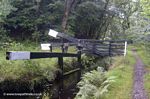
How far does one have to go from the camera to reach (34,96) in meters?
11.8

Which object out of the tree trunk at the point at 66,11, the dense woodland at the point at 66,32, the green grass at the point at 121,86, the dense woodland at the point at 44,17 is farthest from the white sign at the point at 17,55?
the tree trunk at the point at 66,11

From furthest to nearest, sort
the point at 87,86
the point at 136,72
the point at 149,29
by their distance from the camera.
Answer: the point at 136,72 → the point at 149,29 → the point at 87,86

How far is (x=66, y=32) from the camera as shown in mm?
26359

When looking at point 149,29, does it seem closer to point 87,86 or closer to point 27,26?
point 87,86

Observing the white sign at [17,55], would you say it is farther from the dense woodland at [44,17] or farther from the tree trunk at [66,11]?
the tree trunk at [66,11]

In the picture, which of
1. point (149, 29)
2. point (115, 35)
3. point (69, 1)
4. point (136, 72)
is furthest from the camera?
point (115, 35)

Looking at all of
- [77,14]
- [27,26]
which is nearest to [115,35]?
[77,14]

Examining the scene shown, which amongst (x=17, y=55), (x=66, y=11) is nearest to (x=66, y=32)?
(x=66, y=11)

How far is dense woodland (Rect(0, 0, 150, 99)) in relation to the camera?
11484 mm

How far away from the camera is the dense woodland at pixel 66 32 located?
37.7ft

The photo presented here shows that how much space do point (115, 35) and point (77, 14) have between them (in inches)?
661

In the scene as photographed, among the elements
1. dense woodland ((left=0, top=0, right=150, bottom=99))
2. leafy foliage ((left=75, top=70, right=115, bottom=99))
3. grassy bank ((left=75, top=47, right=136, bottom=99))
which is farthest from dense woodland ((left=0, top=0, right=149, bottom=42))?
leafy foliage ((left=75, top=70, right=115, bottom=99))

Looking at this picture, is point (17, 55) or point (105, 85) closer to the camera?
point (17, 55)

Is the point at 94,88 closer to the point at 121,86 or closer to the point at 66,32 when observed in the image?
the point at 121,86
